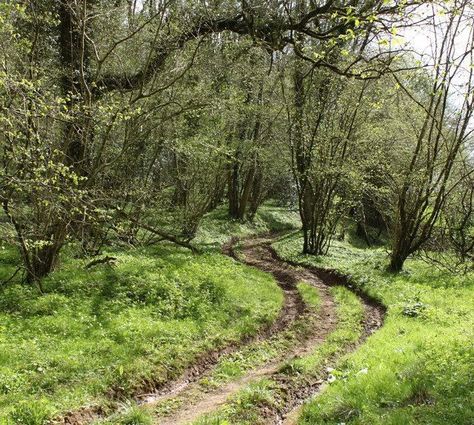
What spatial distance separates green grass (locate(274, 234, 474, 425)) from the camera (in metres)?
6.54

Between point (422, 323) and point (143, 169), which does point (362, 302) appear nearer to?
point (422, 323)

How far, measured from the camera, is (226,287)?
44.2 feet

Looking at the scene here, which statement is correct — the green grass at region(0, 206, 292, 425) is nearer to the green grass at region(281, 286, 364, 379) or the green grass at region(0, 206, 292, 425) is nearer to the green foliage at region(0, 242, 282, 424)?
the green foliage at region(0, 242, 282, 424)

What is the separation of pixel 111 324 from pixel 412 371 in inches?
245

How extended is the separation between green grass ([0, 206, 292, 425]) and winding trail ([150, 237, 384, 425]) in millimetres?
474

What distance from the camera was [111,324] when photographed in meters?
9.96

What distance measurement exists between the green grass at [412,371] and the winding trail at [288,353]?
0.56 metres

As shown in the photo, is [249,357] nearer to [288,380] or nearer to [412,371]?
[288,380]

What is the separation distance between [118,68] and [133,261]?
648 centimetres

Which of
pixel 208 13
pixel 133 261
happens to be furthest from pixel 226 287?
pixel 208 13

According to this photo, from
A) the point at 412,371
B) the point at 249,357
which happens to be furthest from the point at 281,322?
the point at 412,371

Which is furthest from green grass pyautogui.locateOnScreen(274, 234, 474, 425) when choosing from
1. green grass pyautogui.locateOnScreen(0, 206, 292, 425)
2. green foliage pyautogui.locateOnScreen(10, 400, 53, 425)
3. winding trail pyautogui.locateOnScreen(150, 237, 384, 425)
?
green foliage pyautogui.locateOnScreen(10, 400, 53, 425)

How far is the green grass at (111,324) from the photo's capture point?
7621 mm

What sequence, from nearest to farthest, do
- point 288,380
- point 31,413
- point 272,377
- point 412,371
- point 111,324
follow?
point 31,413, point 412,371, point 288,380, point 272,377, point 111,324
